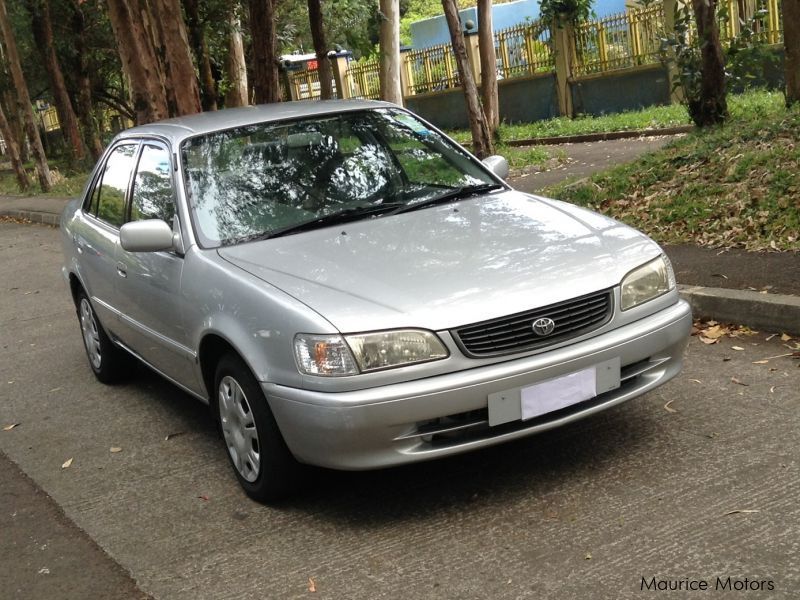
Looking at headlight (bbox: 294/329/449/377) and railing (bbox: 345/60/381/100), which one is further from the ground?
railing (bbox: 345/60/381/100)

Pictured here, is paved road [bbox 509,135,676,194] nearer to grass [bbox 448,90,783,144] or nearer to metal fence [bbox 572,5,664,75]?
grass [bbox 448,90,783,144]

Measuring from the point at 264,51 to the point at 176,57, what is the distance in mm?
1308

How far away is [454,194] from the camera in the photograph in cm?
530

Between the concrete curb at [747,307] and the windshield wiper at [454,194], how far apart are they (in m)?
1.72

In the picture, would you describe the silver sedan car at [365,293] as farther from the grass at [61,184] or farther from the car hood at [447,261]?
the grass at [61,184]

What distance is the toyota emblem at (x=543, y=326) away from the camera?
4.04 meters

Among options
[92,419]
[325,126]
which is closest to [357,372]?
[325,126]

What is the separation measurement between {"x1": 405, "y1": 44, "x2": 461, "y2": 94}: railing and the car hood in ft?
66.0

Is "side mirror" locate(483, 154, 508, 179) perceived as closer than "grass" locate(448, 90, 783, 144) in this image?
Yes

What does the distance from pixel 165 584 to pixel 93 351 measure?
3.29 metres

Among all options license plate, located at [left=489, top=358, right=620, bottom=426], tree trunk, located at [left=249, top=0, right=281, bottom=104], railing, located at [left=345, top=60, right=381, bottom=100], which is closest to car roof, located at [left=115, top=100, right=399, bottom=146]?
license plate, located at [left=489, top=358, right=620, bottom=426]

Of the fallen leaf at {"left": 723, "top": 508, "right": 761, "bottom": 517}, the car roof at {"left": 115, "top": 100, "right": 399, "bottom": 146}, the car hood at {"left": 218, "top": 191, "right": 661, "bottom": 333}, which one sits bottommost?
the fallen leaf at {"left": 723, "top": 508, "right": 761, "bottom": 517}

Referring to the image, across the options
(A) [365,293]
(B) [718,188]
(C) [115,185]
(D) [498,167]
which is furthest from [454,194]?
(B) [718,188]

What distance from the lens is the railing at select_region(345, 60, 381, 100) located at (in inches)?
1065
